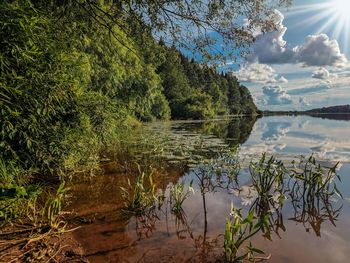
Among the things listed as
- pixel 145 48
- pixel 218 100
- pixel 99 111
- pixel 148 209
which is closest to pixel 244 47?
pixel 145 48

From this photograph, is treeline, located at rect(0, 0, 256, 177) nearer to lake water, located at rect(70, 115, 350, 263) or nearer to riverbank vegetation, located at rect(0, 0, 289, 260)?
riverbank vegetation, located at rect(0, 0, 289, 260)

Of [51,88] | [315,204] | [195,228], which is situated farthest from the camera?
[315,204]

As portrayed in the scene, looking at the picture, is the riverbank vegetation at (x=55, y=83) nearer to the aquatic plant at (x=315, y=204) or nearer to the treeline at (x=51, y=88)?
the treeline at (x=51, y=88)

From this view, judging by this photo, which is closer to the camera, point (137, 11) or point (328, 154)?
point (137, 11)

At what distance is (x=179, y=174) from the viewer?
12.7 metres

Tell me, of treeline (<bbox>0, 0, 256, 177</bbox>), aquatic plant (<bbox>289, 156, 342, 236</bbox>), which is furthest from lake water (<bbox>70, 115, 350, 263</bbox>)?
treeline (<bbox>0, 0, 256, 177</bbox>)

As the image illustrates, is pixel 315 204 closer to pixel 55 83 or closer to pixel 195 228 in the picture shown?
pixel 195 228

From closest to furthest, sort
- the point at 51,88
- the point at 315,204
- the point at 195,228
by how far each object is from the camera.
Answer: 1. the point at 51,88
2. the point at 195,228
3. the point at 315,204

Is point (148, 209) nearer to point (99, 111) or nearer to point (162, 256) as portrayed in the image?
point (162, 256)

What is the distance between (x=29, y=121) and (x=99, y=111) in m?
3.26

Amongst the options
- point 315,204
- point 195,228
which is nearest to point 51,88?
point 195,228

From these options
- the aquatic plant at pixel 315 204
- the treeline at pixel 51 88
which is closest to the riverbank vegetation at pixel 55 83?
the treeline at pixel 51 88

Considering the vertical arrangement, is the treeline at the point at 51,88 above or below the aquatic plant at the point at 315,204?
above

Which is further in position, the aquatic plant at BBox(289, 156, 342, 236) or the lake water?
the aquatic plant at BBox(289, 156, 342, 236)
